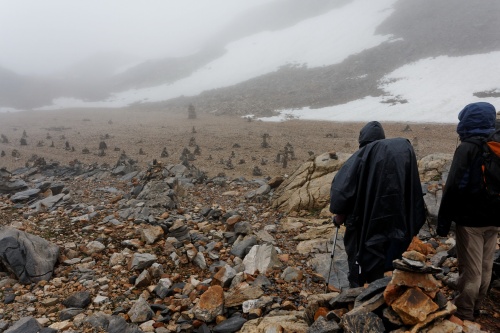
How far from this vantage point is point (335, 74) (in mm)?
49781

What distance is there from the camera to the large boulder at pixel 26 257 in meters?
5.02

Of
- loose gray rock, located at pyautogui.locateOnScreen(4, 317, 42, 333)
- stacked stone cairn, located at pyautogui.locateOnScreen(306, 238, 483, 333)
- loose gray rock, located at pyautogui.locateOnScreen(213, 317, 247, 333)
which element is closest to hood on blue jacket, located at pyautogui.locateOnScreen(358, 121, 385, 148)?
stacked stone cairn, located at pyautogui.locateOnScreen(306, 238, 483, 333)

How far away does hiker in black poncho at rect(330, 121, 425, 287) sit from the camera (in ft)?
11.7

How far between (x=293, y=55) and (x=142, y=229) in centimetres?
6413

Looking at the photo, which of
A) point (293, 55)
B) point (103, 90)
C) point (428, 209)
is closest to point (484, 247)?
point (428, 209)

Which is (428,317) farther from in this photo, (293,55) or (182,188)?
(293,55)

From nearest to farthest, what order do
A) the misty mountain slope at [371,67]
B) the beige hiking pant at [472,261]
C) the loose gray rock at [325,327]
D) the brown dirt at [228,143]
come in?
the loose gray rock at [325,327]
the beige hiking pant at [472,261]
the brown dirt at [228,143]
the misty mountain slope at [371,67]

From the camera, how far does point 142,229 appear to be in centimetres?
648

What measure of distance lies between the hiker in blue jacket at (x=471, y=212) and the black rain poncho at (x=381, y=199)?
1.15 feet

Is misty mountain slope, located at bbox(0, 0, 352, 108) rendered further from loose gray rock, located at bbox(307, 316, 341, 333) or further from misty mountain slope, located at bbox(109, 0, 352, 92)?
loose gray rock, located at bbox(307, 316, 341, 333)

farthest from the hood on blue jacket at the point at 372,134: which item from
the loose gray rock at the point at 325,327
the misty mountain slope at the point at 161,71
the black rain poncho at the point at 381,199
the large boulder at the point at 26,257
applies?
the misty mountain slope at the point at 161,71

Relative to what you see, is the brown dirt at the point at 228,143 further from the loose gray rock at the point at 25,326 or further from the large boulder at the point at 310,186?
the loose gray rock at the point at 25,326

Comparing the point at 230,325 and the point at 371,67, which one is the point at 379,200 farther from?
the point at 371,67

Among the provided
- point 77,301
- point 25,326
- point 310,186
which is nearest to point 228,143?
point 310,186
